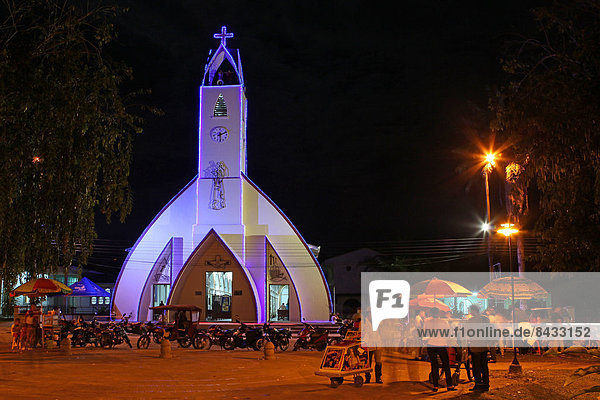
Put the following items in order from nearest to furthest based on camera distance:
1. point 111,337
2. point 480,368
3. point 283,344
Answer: point 480,368 → point 283,344 → point 111,337

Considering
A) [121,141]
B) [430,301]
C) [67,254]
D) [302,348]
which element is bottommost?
[302,348]

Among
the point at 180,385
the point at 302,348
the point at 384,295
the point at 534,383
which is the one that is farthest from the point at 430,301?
the point at 180,385

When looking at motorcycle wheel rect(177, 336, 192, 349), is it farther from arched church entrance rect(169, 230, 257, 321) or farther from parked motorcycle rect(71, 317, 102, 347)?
arched church entrance rect(169, 230, 257, 321)

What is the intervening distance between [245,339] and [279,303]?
25.5 metres

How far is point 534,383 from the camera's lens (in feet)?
36.0

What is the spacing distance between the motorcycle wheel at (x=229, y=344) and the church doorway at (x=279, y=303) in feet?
57.0

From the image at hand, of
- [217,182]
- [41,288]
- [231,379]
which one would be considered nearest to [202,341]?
[41,288]

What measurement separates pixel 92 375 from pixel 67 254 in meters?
6.90

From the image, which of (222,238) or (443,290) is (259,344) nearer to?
(443,290)

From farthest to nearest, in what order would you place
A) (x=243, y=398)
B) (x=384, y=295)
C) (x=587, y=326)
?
(x=384, y=295), (x=587, y=326), (x=243, y=398)

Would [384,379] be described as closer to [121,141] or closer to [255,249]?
[121,141]

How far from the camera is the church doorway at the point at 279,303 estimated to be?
127 ft

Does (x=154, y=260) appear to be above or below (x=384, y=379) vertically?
above

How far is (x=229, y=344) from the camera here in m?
20.9
